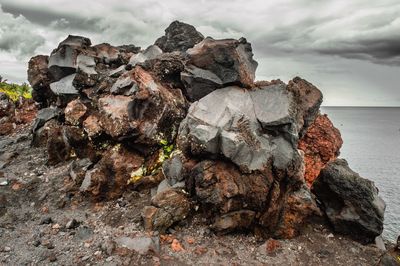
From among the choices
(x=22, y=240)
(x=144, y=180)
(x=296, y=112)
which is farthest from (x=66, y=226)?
(x=296, y=112)

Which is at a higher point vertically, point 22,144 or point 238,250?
point 22,144

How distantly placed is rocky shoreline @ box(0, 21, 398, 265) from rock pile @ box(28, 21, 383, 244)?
74 mm

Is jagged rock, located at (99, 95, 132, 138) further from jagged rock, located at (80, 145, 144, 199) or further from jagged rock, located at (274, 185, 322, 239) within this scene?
jagged rock, located at (274, 185, 322, 239)

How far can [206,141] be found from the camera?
18875mm

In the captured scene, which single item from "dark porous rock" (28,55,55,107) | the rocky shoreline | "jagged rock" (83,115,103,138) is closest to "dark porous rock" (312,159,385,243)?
the rocky shoreline

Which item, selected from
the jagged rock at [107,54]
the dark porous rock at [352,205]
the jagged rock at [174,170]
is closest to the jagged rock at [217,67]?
the jagged rock at [174,170]

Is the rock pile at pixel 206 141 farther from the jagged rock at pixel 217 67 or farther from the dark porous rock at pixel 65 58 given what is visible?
Answer: the dark porous rock at pixel 65 58

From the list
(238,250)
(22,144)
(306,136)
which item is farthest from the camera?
(22,144)

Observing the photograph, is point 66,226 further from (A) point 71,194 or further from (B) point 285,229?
(B) point 285,229

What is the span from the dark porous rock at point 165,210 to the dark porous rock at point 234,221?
1873mm

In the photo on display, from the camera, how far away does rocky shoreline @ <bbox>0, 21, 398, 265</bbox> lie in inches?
696

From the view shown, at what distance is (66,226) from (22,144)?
50.9 feet

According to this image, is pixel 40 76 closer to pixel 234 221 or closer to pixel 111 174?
pixel 111 174

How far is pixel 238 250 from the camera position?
17.5 m
